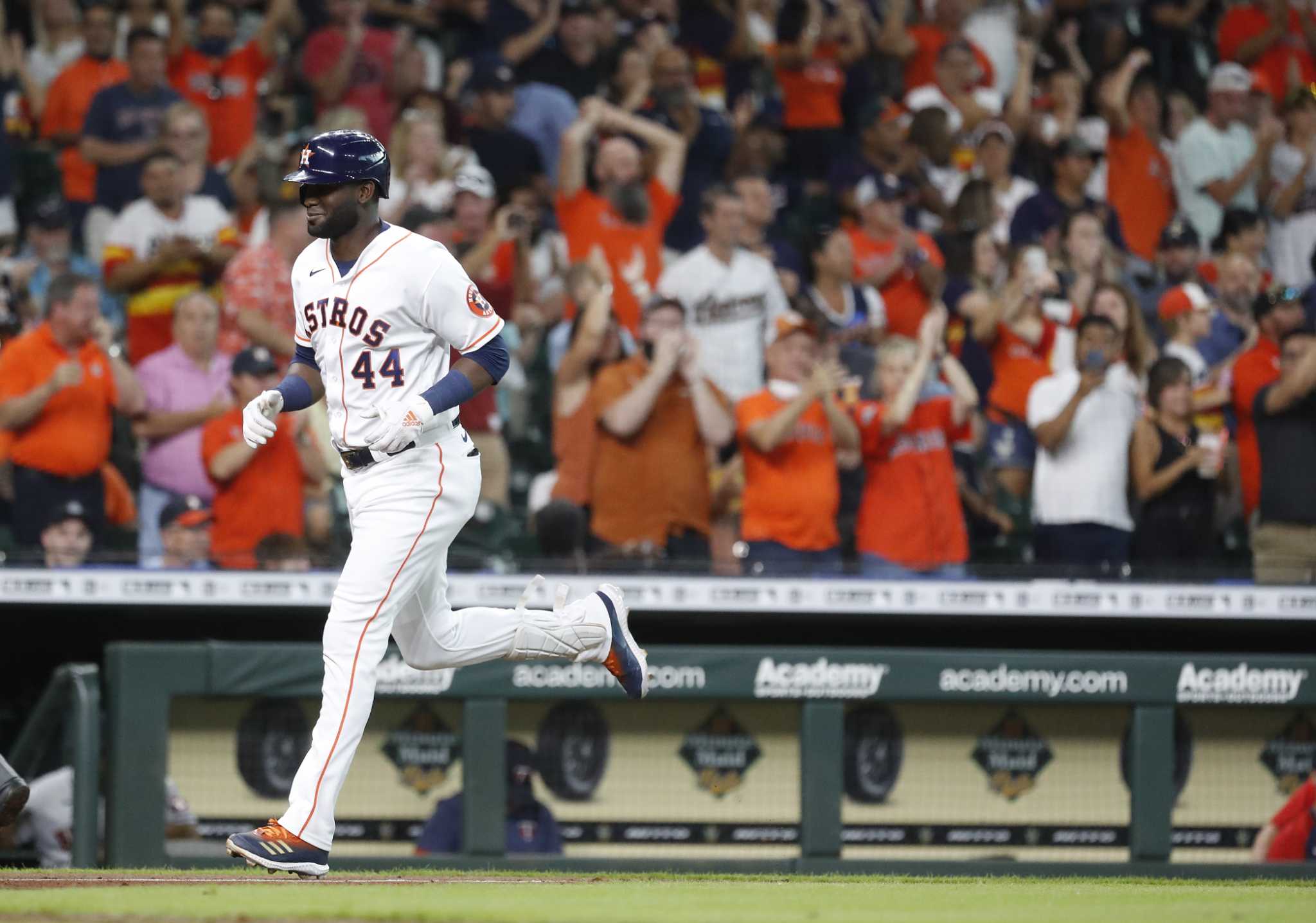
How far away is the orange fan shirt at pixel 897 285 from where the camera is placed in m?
9.79

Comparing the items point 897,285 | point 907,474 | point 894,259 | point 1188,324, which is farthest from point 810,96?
point 907,474

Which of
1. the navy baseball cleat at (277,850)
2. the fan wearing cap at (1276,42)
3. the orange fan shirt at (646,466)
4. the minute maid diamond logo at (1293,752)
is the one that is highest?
the fan wearing cap at (1276,42)

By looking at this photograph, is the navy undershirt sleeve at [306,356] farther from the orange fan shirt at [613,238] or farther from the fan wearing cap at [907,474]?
the orange fan shirt at [613,238]

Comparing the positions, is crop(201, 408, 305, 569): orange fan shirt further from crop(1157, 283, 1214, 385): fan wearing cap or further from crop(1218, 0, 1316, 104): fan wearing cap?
crop(1218, 0, 1316, 104): fan wearing cap

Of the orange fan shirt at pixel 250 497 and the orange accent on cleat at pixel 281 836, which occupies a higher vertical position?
the orange fan shirt at pixel 250 497

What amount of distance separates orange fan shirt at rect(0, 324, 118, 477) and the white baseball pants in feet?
10.0

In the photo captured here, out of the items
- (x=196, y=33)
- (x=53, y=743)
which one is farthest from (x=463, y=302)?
(x=196, y=33)

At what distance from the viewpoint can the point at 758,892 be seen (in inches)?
205

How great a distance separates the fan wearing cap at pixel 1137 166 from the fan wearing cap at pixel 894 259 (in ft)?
6.40

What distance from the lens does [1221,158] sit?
11.7 meters

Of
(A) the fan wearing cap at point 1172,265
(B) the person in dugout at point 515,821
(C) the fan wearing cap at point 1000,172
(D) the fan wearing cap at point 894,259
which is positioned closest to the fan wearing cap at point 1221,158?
(A) the fan wearing cap at point 1172,265

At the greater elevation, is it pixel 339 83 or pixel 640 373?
pixel 339 83

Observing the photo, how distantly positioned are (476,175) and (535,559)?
7.07 ft

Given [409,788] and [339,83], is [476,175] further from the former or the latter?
[409,788]
